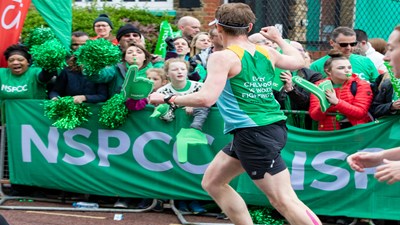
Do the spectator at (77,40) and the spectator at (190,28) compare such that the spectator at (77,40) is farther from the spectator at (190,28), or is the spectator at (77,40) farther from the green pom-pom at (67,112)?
the spectator at (190,28)

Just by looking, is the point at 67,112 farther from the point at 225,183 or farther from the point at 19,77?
the point at 225,183

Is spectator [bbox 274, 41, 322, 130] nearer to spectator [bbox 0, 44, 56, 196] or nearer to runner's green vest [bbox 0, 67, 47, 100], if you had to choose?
spectator [bbox 0, 44, 56, 196]

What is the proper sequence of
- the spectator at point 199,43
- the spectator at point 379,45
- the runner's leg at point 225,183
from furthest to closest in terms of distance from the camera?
the spectator at point 379,45
the spectator at point 199,43
the runner's leg at point 225,183

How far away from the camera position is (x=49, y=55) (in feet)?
28.5

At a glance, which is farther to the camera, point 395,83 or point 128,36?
point 128,36

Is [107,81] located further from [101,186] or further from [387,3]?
[387,3]

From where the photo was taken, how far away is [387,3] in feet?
41.5

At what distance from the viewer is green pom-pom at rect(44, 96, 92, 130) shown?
8750 millimetres

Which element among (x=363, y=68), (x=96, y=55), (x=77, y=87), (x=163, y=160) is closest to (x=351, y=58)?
(x=363, y=68)

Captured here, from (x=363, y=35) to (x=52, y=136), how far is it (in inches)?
156

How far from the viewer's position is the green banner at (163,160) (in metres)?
8.06

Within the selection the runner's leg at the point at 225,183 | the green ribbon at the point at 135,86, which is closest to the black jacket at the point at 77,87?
the green ribbon at the point at 135,86

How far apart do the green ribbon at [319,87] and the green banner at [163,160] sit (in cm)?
44

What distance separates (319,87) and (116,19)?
6446 millimetres
